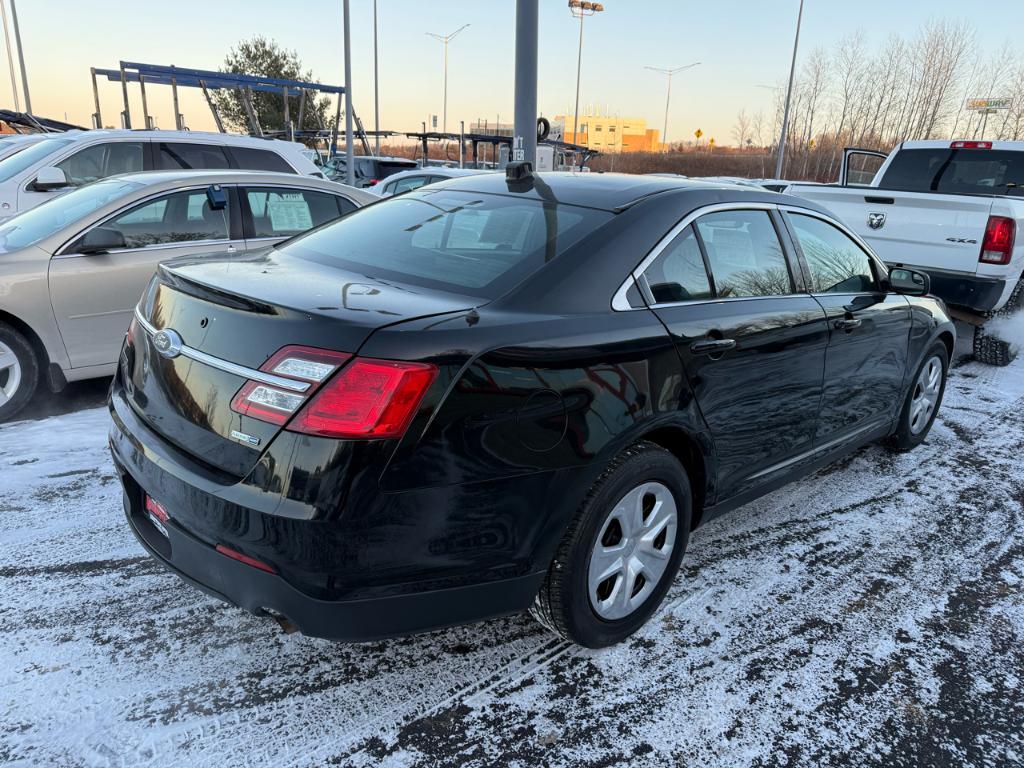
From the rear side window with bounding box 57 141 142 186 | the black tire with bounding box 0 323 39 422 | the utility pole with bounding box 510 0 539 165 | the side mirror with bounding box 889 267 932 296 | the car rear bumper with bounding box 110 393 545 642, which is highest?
the utility pole with bounding box 510 0 539 165

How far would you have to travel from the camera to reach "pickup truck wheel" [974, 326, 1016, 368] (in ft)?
24.6

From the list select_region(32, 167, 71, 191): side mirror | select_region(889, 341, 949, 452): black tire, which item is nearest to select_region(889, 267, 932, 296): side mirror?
A: select_region(889, 341, 949, 452): black tire

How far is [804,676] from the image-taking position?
270 centimetres

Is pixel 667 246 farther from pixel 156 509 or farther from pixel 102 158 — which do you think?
pixel 102 158

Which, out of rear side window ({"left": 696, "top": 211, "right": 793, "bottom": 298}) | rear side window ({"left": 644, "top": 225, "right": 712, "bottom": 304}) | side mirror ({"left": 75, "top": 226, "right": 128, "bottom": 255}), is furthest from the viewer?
side mirror ({"left": 75, "top": 226, "right": 128, "bottom": 255})

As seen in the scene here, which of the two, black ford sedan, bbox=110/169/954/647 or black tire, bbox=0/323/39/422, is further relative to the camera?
black tire, bbox=0/323/39/422

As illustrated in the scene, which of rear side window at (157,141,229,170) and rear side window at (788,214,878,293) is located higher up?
rear side window at (157,141,229,170)

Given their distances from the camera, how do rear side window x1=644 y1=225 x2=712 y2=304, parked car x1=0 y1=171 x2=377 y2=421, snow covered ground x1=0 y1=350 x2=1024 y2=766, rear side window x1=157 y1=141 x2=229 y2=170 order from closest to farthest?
snow covered ground x1=0 y1=350 x2=1024 y2=766
rear side window x1=644 y1=225 x2=712 y2=304
parked car x1=0 y1=171 x2=377 y2=421
rear side window x1=157 y1=141 x2=229 y2=170

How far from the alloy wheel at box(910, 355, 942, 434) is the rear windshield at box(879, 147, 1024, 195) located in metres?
4.79

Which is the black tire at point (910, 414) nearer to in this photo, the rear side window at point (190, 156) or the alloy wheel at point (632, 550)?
the alloy wheel at point (632, 550)

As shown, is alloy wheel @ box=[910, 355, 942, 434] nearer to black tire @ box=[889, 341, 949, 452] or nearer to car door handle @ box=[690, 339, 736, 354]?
black tire @ box=[889, 341, 949, 452]

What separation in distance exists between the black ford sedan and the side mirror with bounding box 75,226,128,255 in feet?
7.90

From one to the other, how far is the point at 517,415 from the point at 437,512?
1.21ft

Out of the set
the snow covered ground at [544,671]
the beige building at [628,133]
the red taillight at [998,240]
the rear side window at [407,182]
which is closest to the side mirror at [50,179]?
the snow covered ground at [544,671]
